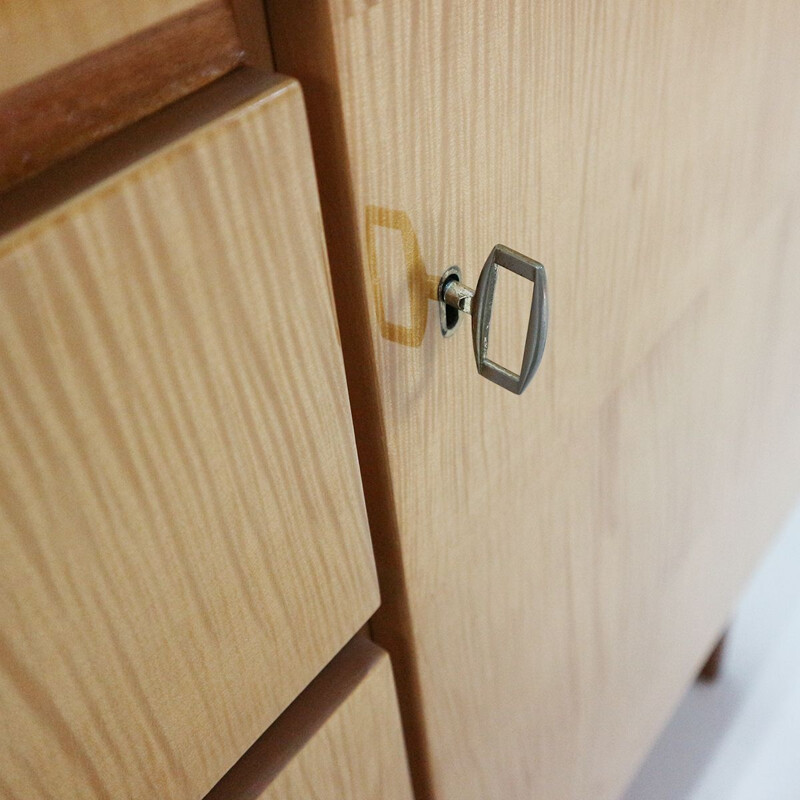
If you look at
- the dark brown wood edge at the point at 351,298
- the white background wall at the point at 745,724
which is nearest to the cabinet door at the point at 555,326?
the dark brown wood edge at the point at 351,298

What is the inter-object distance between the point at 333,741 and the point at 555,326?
162 millimetres

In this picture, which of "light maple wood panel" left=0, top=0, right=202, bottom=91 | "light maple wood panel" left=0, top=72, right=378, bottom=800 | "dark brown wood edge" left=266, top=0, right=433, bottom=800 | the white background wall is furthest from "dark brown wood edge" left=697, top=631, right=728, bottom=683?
"light maple wood panel" left=0, top=0, right=202, bottom=91

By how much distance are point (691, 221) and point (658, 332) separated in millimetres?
51

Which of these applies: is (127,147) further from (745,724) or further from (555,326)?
(745,724)

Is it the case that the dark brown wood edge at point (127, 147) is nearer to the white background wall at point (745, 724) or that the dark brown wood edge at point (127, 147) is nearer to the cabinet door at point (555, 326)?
the cabinet door at point (555, 326)

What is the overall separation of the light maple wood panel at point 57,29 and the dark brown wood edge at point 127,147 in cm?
2

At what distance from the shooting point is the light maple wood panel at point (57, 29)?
160 mm

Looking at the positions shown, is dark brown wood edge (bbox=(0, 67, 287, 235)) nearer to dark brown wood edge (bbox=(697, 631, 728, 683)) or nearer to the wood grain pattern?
the wood grain pattern

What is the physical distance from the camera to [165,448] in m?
0.21

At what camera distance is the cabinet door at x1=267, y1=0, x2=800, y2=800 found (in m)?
0.24

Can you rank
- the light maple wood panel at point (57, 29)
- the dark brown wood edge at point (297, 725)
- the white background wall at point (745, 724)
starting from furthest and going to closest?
1. the white background wall at point (745, 724)
2. the dark brown wood edge at point (297, 725)
3. the light maple wood panel at point (57, 29)

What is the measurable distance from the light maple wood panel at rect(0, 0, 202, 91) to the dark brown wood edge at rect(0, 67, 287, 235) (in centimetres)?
2

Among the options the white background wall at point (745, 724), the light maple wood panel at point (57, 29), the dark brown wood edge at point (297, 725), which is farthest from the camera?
the white background wall at point (745, 724)

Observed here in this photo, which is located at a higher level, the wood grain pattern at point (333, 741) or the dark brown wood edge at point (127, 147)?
the dark brown wood edge at point (127, 147)
